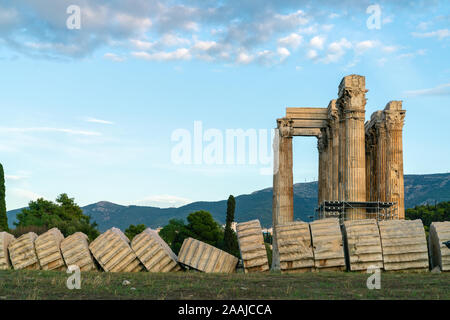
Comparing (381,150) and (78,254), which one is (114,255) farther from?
(381,150)

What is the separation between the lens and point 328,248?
19.5 m

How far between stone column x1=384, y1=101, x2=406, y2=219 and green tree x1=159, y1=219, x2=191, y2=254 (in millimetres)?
46531

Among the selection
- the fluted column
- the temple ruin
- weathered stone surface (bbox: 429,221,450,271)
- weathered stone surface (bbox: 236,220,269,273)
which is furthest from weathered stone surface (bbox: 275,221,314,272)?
the fluted column

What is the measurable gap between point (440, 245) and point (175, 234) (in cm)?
7024

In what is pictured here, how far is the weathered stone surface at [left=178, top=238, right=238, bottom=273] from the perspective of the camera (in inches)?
816

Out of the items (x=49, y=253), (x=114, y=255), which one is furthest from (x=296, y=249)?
(x=49, y=253)

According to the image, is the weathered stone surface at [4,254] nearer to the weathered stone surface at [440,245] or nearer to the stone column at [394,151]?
the weathered stone surface at [440,245]

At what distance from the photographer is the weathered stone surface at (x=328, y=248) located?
19453 millimetres

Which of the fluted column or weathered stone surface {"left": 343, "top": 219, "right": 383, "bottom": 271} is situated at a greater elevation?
the fluted column

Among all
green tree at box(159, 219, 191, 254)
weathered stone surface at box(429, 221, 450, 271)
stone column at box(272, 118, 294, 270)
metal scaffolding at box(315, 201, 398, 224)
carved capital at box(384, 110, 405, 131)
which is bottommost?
green tree at box(159, 219, 191, 254)

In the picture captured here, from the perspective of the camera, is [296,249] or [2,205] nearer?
[296,249]

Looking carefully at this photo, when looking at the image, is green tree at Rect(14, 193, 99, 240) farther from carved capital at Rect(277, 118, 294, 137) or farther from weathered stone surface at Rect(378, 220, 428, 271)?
weathered stone surface at Rect(378, 220, 428, 271)
